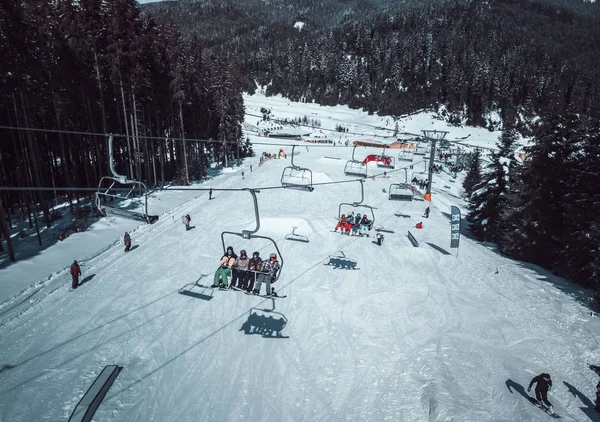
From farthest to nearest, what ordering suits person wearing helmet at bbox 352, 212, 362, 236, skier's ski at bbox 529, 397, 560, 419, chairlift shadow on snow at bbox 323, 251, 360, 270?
person wearing helmet at bbox 352, 212, 362, 236
chairlift shadow on snow at bbox 323, 251, 360, 270
skier's ski at bbox 529, 397, 560, 419

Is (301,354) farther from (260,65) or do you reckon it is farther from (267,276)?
(260,65)

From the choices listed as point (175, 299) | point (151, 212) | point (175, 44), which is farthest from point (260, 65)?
point (175, 299)

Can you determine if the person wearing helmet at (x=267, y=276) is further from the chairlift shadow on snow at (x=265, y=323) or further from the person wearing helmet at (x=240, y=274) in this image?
the chairlift shadow on snow at (x=265, y=323)

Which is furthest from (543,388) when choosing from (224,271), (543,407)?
(224,271)

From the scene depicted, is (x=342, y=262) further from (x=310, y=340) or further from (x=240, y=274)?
(x=240, y=274)

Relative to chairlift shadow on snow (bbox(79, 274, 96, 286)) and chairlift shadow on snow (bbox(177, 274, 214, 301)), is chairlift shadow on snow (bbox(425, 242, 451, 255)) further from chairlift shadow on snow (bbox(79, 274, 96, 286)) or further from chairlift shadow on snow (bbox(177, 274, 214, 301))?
chairlift shadow on snow (bbox(79, 274, 96, 286))

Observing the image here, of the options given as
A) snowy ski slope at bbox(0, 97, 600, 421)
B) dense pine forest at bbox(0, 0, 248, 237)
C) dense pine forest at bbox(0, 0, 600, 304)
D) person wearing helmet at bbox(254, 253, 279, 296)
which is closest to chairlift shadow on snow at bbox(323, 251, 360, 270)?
snowy ski slope at bbox(0, 97, 600, 421)
